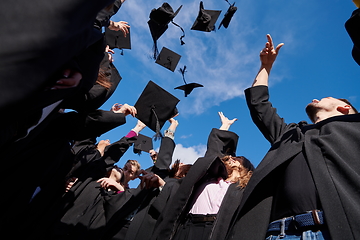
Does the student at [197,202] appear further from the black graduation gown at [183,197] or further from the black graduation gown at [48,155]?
the black graduation gown at [48,155]

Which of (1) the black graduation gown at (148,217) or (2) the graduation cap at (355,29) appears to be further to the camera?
(1) the black graduation gown at (148,217)

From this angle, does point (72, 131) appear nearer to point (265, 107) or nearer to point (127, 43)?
point (265, 107)

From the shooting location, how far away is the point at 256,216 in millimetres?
1348

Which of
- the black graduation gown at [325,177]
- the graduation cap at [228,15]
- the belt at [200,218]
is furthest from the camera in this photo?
the graduation cap at [228,15]

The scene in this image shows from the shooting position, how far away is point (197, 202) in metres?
2.24

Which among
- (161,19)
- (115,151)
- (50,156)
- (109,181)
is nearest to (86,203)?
(109,181)

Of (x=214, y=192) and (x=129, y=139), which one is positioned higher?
(x=129, y=139)

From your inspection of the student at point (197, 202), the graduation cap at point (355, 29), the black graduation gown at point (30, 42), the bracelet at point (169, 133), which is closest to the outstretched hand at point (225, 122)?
the bracelet at point (169, 133)

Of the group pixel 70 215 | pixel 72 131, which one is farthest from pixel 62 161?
pixel 70 215

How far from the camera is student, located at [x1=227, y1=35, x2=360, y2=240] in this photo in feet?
3.26

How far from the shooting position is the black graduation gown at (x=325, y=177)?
3.16 feet

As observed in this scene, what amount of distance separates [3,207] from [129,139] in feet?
8.03

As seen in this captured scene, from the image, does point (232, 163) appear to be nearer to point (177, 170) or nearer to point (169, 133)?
point (177, 170)

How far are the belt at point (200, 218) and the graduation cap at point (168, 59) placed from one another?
121 inches
